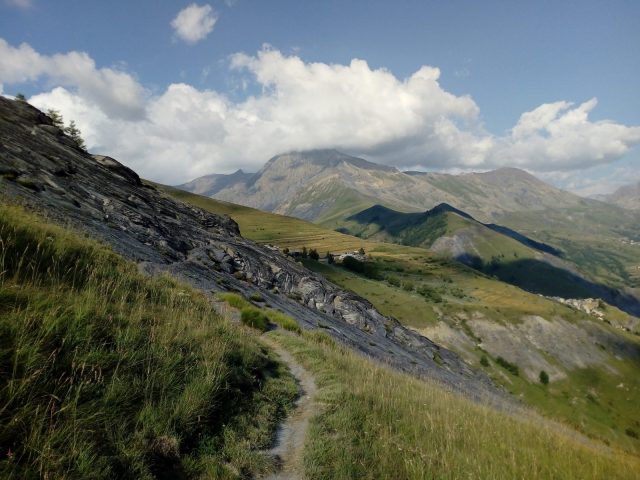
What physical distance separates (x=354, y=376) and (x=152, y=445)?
7484 mm

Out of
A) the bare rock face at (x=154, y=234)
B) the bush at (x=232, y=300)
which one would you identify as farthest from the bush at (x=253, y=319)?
the bare rock face at (x=154, y=234)

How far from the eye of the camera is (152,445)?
540cm

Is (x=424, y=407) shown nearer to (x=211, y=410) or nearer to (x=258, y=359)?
(x=258, y=359)

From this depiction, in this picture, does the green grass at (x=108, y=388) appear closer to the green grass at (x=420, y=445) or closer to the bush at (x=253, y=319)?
the green grass at (x=420, y=445)

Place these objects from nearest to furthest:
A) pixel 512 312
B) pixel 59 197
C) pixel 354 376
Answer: pixel 354 376
pixel 59 197
pixel 512 312

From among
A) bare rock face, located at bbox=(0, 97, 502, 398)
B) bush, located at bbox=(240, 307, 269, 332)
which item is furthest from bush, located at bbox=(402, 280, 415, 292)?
bush, located at bbox=(240, 307, 269, 332)

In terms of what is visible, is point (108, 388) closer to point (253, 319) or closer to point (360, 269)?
point (253, 319)

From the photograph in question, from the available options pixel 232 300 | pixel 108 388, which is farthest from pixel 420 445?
pixel 232 300

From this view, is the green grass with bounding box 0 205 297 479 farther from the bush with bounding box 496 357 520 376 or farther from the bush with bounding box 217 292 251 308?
the bush with bounding box 496 357 520 376

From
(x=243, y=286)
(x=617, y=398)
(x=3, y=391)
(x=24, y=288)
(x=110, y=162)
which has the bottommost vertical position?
(x=617, y=398)

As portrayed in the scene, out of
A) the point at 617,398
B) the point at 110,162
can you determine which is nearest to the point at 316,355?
the point at 110,162

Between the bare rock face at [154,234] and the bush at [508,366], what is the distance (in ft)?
222

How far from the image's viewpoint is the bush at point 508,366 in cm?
11115

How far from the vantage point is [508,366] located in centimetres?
11244
